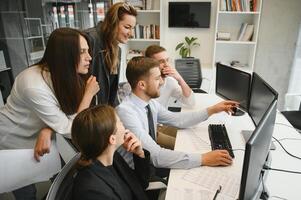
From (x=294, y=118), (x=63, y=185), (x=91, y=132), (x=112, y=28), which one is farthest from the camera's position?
(x=294, y=118)

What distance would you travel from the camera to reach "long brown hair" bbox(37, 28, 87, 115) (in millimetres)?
1312

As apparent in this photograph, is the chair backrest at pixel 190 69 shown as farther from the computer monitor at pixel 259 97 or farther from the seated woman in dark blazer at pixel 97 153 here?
the seated woman in dark blazer at pixel 97 153

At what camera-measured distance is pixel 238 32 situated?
415cm

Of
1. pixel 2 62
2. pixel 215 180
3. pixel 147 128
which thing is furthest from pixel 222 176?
pixel 2 62

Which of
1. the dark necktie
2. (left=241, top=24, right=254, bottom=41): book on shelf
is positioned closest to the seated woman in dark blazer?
the dark necktie

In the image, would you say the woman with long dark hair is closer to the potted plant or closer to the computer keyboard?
the computer keyboard

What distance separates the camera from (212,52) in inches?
172

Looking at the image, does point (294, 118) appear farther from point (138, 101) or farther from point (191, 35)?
point (191, 35)

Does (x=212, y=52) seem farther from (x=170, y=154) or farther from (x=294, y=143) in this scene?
(x=170, y=154)

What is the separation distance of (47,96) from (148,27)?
10.4 ft

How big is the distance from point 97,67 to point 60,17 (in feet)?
3.77

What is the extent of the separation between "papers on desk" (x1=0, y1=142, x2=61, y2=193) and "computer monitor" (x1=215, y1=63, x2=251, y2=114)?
1380mm

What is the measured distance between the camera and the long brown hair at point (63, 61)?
4.30ft

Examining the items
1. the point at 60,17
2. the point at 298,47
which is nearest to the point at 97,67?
the point at 60,17
